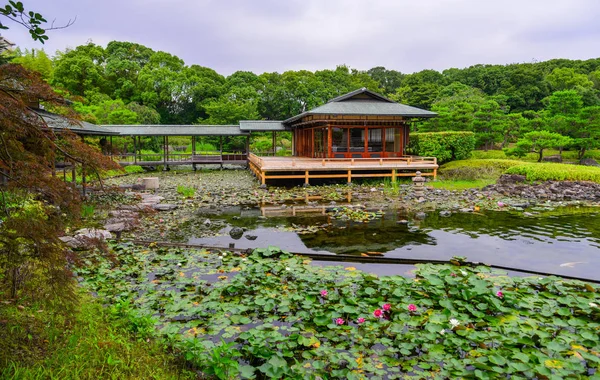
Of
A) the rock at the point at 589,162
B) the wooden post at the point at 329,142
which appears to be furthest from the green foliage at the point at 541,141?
the wooden post at the point at 329,142

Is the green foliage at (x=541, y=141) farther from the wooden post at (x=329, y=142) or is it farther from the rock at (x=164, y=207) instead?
the rock at (x=164, y=207)

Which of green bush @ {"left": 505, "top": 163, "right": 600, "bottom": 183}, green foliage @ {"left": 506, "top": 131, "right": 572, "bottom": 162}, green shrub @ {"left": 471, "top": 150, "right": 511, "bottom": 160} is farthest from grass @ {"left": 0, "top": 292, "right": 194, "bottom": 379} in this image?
green shrub @ {"left": 471, "top": 150, "right": 511, "bottom": 160}

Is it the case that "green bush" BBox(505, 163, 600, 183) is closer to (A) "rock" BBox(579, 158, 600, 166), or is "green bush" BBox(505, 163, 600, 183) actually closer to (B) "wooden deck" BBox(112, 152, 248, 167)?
(A) "rock" BBox(579, 158, 600, 166)

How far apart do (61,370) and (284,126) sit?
27.4 metres

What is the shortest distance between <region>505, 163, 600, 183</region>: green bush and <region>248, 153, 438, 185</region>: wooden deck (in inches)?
169

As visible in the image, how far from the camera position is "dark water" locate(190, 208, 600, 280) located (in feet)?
26.2

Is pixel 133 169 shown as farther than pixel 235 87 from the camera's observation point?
No

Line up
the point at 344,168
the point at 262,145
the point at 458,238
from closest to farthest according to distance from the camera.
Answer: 1. the point at 458,238
2. the point at 344,168
3. the point at 262,145

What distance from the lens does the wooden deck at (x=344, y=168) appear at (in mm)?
18812

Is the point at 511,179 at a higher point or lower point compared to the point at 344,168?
lower

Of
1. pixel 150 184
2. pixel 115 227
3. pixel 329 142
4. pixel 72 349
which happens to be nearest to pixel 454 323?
pixel 72 349

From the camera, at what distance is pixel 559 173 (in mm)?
16969

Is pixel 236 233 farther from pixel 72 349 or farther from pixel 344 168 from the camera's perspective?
pixel 344 168

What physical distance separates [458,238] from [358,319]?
605cm
